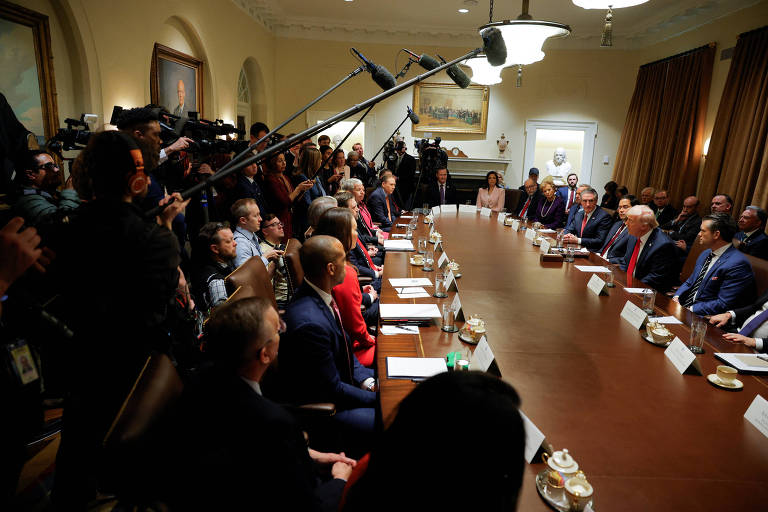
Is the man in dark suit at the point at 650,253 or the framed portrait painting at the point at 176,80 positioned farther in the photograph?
the framed portrait painting at the point at 176,80

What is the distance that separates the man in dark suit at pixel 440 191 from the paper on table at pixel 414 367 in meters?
6.08

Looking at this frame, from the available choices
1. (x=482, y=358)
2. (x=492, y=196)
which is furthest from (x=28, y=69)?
(x=492, y=196)

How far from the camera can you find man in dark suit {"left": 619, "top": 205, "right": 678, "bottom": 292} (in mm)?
3523

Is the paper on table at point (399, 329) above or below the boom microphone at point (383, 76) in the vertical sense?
→ below

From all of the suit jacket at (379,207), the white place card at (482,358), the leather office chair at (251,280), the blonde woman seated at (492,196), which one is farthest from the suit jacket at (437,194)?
the white place card at (482,358)

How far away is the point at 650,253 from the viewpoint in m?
3.54

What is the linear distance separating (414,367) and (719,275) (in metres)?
2.44

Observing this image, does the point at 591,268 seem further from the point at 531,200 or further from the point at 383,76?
the point at 531,200

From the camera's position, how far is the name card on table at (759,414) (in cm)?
142

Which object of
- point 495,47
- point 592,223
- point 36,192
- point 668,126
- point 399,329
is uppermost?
point 668,126

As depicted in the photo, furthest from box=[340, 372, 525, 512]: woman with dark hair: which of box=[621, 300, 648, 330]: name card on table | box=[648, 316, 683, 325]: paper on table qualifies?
box=[648, 316, 683, 325]: paper on table

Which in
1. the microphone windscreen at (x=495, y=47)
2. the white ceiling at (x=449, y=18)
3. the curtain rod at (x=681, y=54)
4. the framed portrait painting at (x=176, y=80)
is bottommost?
the microphone windscreen at (x=495, y=47)

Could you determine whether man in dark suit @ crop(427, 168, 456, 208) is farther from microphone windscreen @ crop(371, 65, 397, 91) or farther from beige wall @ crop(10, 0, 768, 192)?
microphone windscreen @ crop(371, 65, 397, 91)

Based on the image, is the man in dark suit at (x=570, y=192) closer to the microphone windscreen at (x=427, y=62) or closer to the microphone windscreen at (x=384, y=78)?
the microphone windscreen at (x=427, y=62)
